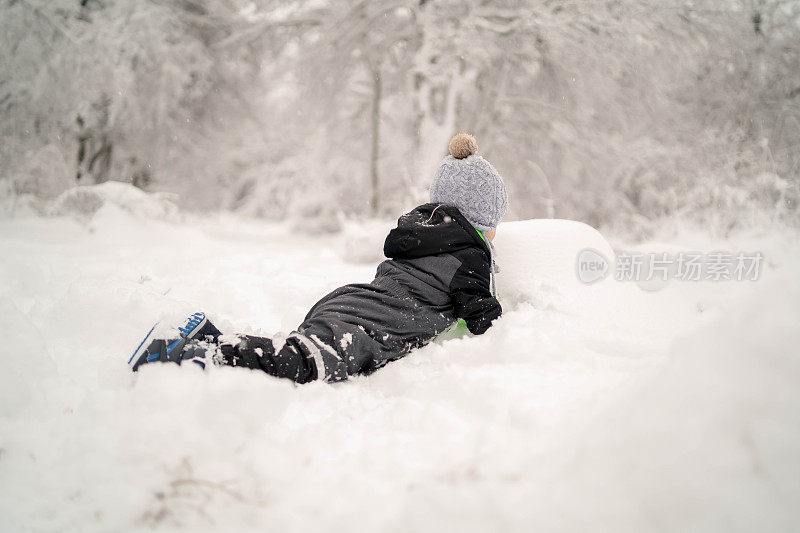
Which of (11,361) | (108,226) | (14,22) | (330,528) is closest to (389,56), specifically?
(108,226)

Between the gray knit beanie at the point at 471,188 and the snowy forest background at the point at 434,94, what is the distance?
4.47 meters

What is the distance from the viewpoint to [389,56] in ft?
26.5

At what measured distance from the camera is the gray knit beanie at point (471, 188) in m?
2.38

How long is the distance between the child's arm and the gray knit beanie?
0.25 m

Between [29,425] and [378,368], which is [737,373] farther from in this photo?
[29,425]

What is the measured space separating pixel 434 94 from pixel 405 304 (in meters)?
6.94

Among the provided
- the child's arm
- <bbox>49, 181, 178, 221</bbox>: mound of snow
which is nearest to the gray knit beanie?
the child's arm

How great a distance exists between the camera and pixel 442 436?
46.5 inches

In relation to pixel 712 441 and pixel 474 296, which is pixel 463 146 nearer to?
pixel 474 296

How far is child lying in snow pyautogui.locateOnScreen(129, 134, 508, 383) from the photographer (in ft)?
5.57

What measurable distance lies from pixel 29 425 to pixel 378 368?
1.15m

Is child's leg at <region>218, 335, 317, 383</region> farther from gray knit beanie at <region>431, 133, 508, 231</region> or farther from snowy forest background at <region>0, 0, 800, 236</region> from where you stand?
snowy forest background at <region>0, 0, 800, 236</region>

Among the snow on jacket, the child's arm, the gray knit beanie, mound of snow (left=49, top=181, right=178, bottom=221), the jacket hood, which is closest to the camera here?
the snow on jacket

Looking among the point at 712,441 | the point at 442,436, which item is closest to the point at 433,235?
the point at 442,436
